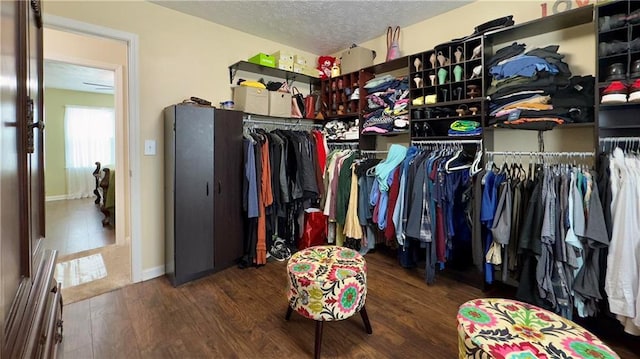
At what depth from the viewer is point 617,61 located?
188 cm

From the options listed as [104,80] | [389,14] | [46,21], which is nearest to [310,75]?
[389,14]

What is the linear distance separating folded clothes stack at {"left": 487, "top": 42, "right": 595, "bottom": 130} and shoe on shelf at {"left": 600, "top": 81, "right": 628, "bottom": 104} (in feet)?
0.54

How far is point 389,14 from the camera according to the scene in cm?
298

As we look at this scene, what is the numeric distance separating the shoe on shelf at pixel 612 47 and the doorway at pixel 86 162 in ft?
11.7

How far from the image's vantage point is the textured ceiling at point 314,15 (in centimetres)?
277

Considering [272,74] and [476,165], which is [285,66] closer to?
[272,74]

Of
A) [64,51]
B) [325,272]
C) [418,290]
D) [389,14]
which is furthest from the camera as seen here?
[64,51]

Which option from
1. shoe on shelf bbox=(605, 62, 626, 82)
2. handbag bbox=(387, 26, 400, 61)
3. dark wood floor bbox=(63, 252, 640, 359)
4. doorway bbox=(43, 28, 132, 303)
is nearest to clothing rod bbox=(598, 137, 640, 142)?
shoe on shelf bbox=(605, 62, 626, 82)

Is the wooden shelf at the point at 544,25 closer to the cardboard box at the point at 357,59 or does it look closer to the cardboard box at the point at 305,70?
the cardboard box at the point at 357,59

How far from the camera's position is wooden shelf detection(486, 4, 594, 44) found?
2.03m

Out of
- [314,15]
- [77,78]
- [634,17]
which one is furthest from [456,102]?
[77,78]

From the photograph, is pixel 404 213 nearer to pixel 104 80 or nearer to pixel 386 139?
pixel 386 139

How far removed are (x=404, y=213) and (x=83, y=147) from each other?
315 inches

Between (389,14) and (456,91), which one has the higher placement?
(389,14)
